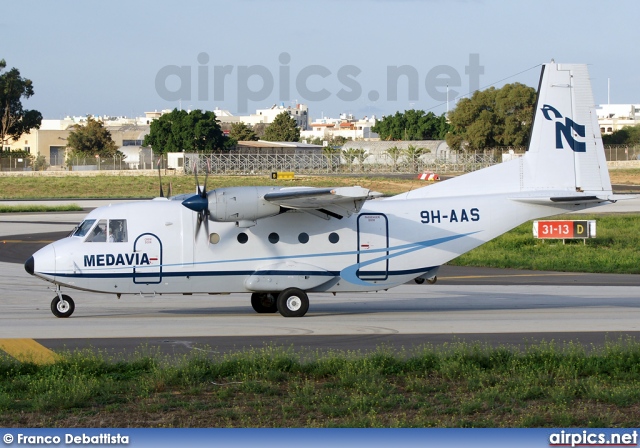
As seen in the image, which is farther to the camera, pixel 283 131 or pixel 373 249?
pixel 283 131

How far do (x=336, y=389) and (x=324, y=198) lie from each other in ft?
23.7

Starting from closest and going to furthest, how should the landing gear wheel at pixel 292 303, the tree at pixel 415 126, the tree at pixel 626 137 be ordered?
the landing gear wheel at pixel 292 303 → the tree at pixel 626 137 → the tree at pixel 415 126

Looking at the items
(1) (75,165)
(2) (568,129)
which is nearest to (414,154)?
(1) (75,165)

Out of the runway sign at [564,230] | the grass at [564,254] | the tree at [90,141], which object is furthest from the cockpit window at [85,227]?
the tree at [90,141]

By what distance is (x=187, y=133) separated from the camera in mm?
118062

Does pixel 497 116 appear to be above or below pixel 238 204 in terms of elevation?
above

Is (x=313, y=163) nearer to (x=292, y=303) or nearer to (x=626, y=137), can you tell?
(x=626, y=137)

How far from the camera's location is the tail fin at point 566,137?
69.4ft

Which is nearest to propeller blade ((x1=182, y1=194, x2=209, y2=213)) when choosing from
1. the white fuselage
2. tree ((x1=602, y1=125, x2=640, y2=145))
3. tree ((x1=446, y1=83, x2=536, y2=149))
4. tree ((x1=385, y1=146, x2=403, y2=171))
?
the white fuselage

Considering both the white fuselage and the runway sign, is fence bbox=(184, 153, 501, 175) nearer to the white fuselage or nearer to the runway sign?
the runway sign

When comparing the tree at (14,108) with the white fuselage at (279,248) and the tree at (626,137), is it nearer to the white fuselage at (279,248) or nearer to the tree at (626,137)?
the tree at (626,137)

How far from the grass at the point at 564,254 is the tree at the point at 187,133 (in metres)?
80.4

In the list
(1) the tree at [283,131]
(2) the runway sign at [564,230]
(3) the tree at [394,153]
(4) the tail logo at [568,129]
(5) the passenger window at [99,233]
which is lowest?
(2) the runway sign at [564,230]

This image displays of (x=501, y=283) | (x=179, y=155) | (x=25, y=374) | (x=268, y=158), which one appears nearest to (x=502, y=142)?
(x=268, y=158)
